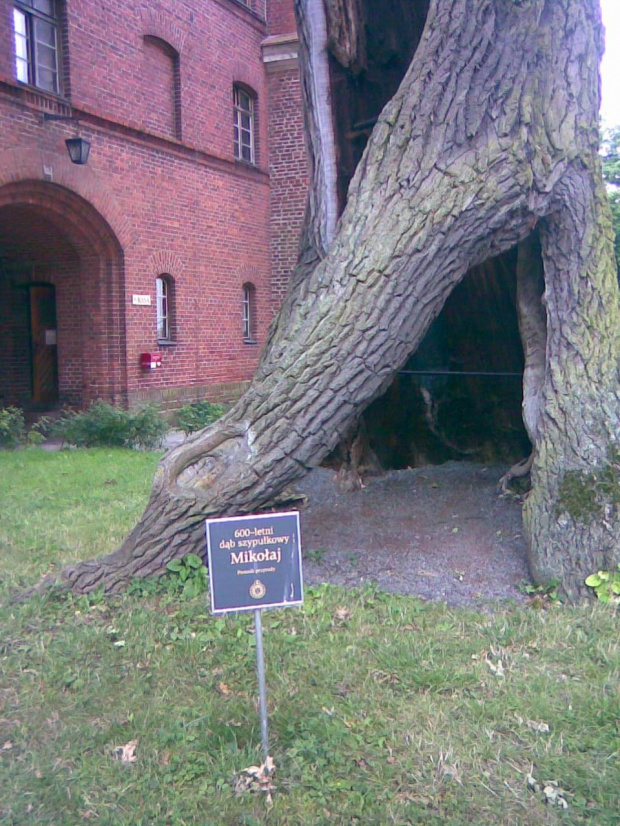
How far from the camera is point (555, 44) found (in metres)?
5.40

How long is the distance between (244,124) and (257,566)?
16437 mm

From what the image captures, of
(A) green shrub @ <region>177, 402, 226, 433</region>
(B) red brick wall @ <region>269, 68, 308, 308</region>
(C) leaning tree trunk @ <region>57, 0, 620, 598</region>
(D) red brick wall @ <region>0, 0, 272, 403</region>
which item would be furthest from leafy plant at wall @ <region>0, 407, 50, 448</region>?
(B) red brick wall @ <region>269, 68, 308, 308</region>

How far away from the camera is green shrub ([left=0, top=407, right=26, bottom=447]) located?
12180mm

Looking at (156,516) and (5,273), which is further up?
(5,273)

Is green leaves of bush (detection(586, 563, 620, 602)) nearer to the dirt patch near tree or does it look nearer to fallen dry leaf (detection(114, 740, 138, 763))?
the dirt patch near tree

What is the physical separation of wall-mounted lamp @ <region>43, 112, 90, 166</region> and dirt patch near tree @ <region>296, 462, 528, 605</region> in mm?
7152

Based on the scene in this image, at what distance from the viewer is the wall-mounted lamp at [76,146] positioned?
12.5m

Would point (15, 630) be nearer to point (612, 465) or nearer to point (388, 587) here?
point (388, 587)

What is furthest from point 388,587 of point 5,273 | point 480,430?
point 5,273

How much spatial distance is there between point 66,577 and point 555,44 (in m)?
4.50

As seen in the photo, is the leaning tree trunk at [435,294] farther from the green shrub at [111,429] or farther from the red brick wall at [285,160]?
the red brick wall at [285,160]

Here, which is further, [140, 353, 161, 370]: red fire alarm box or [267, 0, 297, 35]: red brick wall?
[267, 0, 297, 35]: red brick wall

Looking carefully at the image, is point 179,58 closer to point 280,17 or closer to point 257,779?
point 280,17

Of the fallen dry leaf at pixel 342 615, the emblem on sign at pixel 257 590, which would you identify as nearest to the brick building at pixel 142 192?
the fallen dry leaf at pixel 342 615
